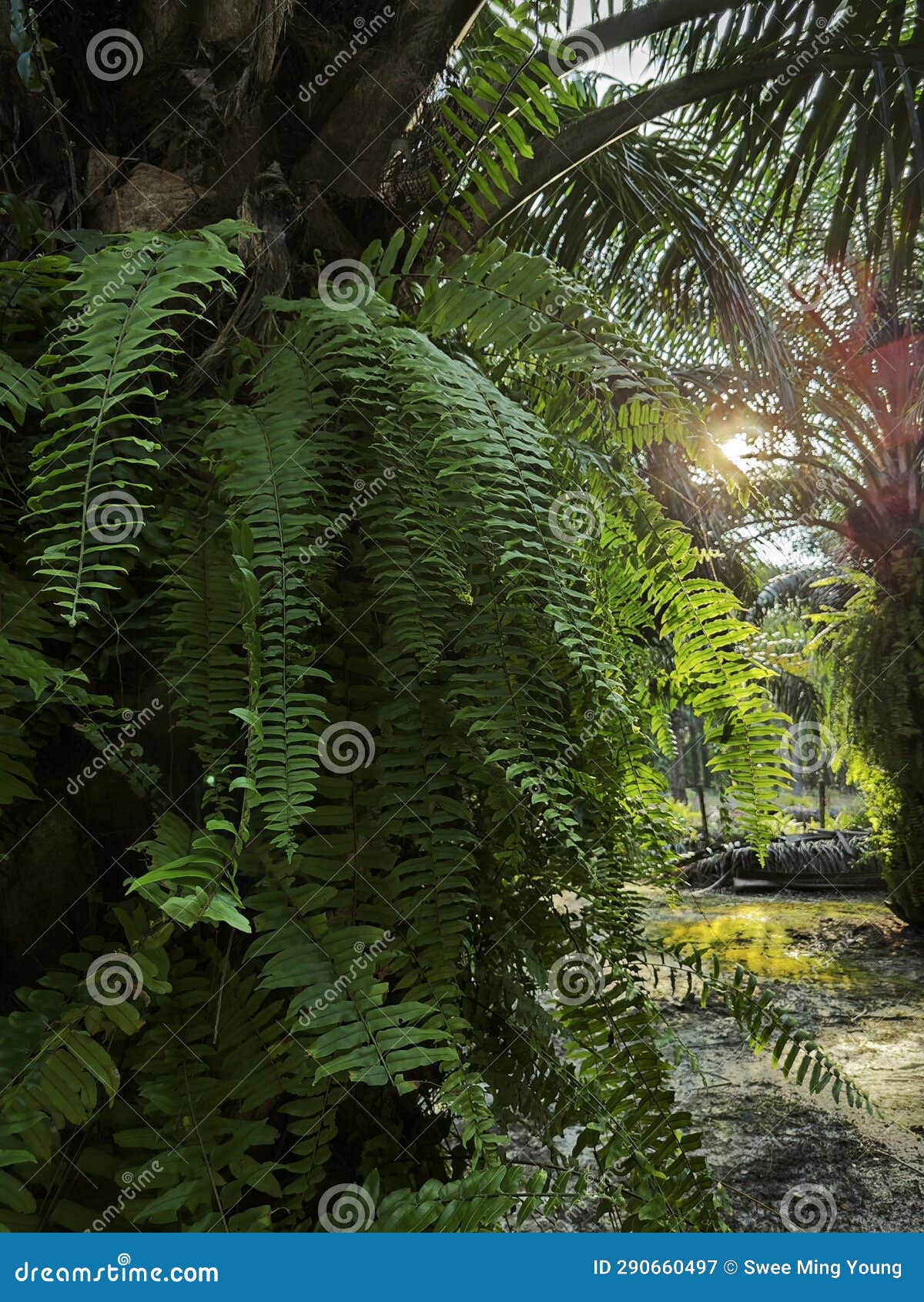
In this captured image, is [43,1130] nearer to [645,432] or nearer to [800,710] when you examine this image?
[645,432]

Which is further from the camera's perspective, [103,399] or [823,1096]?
[823,1096]

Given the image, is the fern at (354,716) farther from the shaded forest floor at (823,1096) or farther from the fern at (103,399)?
the shaded forest floor at (823,1096)

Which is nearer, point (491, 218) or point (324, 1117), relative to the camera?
point (324, 1117)

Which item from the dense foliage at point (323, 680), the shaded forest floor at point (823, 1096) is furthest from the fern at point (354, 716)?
the shaded forest floor at point (823, 1096)

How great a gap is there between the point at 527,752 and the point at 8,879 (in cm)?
38

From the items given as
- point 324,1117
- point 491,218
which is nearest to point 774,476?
point 491,218

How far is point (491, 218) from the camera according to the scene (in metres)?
0.89

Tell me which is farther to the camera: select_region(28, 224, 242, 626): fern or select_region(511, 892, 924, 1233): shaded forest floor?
select_region(511, 892, 924, 1233): shaded forest floor

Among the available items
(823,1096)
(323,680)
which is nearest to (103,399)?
(323,680)

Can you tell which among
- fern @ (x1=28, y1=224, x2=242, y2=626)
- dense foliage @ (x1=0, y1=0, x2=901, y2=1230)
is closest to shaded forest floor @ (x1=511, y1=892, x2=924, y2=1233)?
dense foliage @ (x1=0, y1=0, x2=901, y2=1230)

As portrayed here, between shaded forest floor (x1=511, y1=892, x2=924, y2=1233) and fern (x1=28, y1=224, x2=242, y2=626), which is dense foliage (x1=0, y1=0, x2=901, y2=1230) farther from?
shaded forest floor (x1=511, y1=892, x2=924, y2=1233)

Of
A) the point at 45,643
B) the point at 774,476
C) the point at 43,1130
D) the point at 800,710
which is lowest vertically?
the point at 43,1130

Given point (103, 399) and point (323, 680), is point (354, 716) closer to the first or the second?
point (323, 680)

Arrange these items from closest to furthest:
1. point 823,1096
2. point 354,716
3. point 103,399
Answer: point 103,399
point 354,716
point 823,1096
